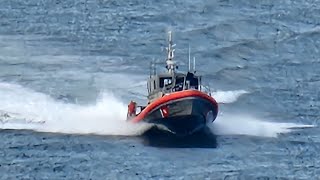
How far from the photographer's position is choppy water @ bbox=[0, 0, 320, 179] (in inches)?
3538

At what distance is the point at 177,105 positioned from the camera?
9381 cm

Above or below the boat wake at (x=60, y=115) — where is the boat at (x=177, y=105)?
above

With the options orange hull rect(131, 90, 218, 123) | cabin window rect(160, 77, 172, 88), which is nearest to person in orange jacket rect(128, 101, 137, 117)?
orange hull rect(131, 90, 218, 123)

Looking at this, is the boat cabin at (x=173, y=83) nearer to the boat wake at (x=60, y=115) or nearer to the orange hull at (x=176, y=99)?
→ the orange hull at (x=176, y=99)

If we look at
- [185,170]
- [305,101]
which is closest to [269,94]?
[305,101]

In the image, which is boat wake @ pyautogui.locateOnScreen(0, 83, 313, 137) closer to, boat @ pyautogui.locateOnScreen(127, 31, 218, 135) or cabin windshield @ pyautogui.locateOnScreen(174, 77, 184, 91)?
boat @ pyautogui.locateOnScreen(127, 31, 218, 135)

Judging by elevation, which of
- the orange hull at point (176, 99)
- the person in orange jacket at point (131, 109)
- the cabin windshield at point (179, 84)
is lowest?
the person in orange jacket at point (131, 109)

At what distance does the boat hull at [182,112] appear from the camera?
9338cm

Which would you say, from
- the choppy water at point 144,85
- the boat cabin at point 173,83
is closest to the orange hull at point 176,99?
the boat cabin at point 173,83

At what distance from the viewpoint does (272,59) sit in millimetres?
Answer: 117750

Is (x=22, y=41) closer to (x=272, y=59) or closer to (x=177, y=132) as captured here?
(x=272, y=59)

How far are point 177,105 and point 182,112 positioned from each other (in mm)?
645

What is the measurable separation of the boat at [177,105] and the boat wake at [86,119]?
4.31 ft

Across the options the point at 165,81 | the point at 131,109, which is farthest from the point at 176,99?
the point at 131,109
